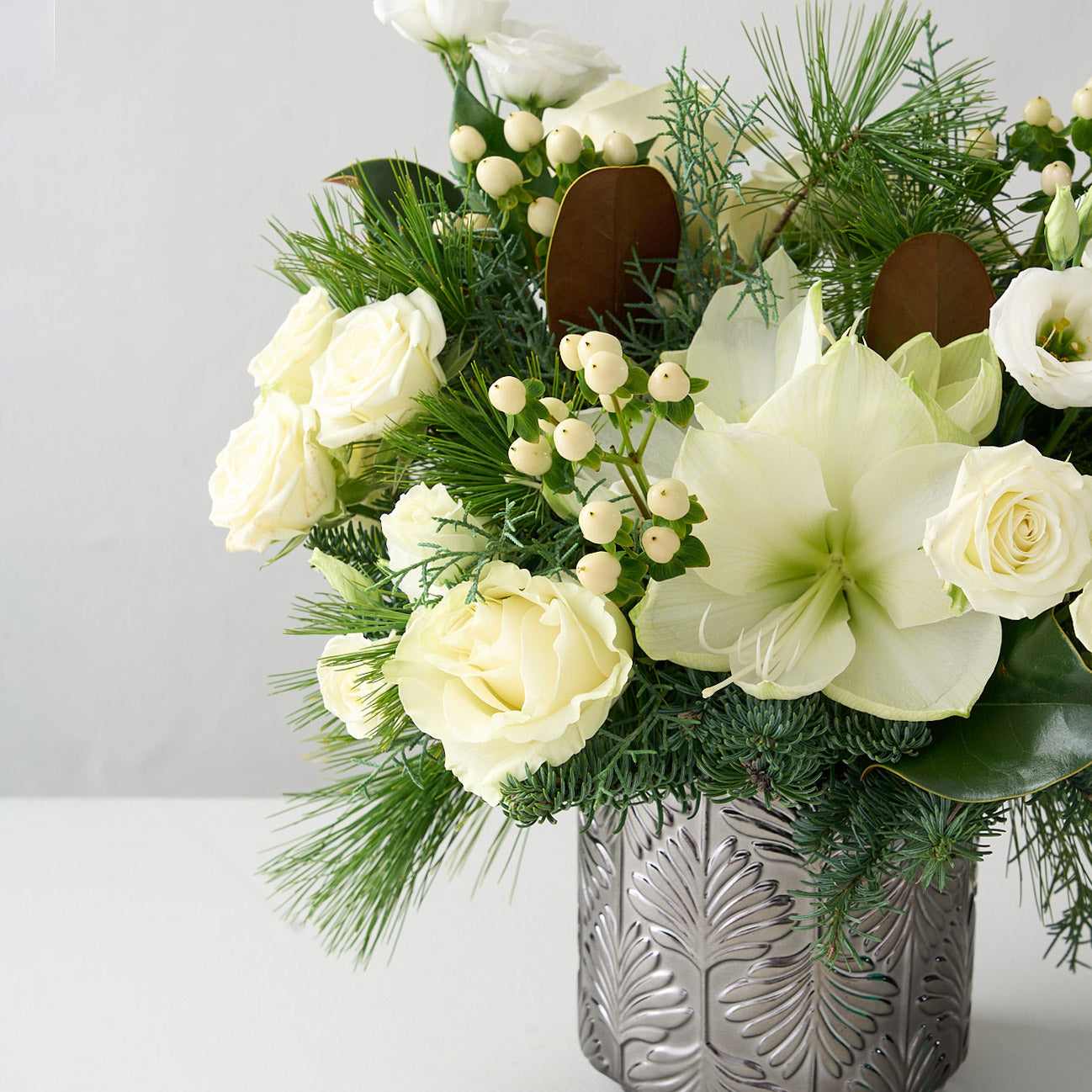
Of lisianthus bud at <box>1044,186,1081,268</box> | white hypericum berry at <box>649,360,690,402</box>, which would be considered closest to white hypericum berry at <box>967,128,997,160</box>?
lisianthus bud at <box>1044,186,1081,268</box>

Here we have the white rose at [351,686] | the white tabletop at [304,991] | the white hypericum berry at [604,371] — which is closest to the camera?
the white hypericum berry at [604,371]

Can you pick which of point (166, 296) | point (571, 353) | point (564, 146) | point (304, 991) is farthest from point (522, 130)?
point (166, 296)

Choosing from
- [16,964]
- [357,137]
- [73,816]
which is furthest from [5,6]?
[16,964]

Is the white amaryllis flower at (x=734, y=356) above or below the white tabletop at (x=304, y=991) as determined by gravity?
above

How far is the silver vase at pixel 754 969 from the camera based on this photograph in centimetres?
43

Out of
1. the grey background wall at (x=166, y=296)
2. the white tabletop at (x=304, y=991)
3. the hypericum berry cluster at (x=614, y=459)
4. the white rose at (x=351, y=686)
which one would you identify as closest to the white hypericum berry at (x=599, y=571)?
the hypericum berry cluster at (x=614, y=459)

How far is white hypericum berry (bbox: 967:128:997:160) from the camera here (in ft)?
1.44

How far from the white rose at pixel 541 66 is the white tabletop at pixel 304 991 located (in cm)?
42

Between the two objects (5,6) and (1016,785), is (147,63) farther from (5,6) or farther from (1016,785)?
(1016,785)

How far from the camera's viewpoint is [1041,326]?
1.12 feet

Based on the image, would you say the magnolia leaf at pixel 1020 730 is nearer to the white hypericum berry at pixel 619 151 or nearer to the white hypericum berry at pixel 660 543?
the white hypericum berry at pixel 660 543

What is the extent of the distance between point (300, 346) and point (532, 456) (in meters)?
0.15

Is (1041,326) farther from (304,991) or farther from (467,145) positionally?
(304,991)

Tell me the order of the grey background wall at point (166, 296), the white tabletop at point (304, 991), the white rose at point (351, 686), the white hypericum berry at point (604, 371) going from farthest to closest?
1. the grey background wall at point (166, 296)
2. the white tabletop at point (304, 991)
3. the white rose at point (351, 686)
4. the white hypericum berry at point (604, 371)
